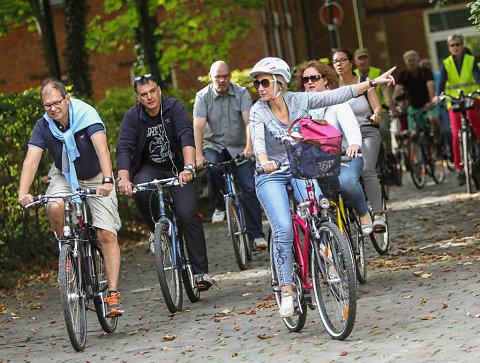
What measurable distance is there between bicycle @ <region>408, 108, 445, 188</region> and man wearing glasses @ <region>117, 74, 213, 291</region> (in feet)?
28.1

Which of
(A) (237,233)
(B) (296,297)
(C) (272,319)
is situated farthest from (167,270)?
(A) (237,233)

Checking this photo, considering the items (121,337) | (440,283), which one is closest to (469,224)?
(440,283)

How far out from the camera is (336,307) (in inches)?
262

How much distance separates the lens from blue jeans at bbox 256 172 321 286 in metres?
7.09

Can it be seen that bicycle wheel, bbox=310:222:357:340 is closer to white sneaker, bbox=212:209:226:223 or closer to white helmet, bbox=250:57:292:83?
white helmet, bbox=250:57:292:83

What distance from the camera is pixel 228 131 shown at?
11523 millimetres

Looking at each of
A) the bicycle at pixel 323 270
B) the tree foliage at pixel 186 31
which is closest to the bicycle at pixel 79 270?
the bicycle at pixel 323 270

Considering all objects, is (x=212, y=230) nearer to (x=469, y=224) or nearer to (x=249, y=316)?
(x=469, y=224)

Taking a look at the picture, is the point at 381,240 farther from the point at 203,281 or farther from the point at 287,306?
the point at 287,306

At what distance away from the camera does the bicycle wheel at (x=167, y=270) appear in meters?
8.60

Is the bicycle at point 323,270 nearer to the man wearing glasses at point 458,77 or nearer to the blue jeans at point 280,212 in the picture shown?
the blue jeans at point 280,212

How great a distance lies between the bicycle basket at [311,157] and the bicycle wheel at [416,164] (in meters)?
10.7

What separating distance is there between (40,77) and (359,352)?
1058 inches

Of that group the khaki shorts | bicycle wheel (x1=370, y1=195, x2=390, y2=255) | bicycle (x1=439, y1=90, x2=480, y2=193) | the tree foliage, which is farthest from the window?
the khaki shorts
